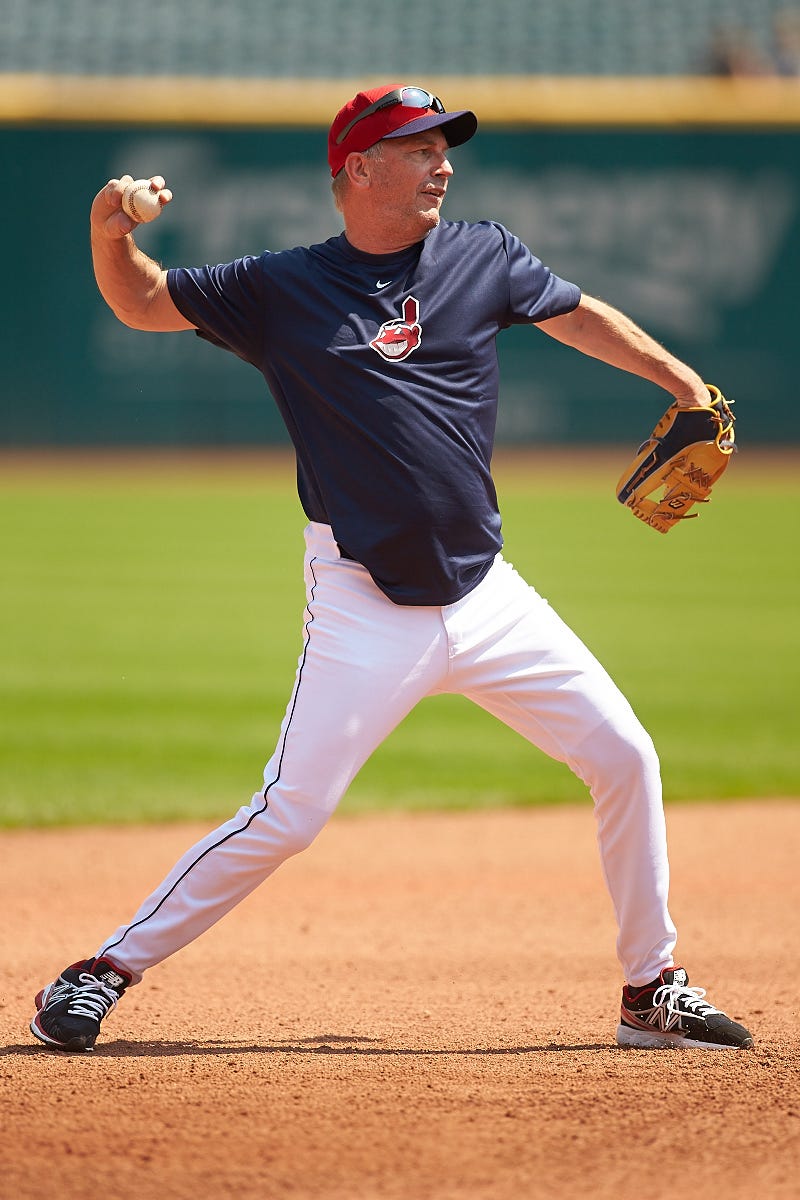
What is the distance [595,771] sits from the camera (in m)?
3.03

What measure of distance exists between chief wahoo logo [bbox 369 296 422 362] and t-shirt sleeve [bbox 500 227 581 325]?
234 millimetres

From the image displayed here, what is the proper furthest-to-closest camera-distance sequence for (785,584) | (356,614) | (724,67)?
(724,67), (785,584), (356,614)

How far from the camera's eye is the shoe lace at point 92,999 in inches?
119

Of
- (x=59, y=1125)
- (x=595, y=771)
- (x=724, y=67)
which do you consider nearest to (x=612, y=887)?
(x=595, y=771)

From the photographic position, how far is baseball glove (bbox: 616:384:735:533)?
128 inches

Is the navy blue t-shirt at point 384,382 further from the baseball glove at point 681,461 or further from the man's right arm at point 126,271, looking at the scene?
the baseball glove at point 681,461

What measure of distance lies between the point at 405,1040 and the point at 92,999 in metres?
0.65

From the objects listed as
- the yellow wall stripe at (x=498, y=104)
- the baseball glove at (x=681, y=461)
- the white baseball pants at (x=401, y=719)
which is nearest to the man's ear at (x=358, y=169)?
the white baseball pants at (x=401, y=719)

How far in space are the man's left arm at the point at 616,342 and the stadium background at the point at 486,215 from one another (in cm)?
1445

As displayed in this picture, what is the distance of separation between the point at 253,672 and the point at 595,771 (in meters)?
5.57

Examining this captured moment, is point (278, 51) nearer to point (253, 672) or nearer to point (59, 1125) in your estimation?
point (253, 672)

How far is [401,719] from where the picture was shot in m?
2.93

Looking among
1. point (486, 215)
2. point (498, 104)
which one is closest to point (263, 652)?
point (498, 104)

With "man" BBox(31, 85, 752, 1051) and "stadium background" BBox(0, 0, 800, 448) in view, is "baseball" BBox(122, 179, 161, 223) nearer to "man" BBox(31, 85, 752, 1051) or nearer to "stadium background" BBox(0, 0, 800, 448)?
"man" BBox(31, 85, 752, 1051)
